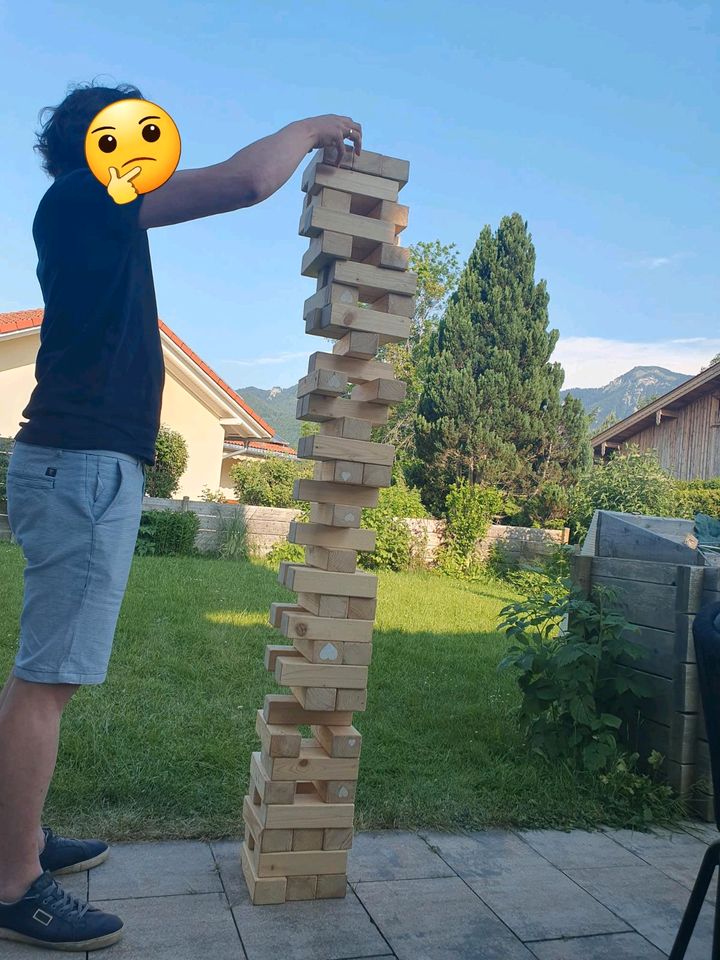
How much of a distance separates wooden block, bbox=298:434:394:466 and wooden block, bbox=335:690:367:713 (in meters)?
0.65

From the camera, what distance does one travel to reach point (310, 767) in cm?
213

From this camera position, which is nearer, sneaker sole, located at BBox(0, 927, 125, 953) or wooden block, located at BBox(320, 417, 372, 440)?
sneaker sole, located at BBox(0, 927, 125, 953)

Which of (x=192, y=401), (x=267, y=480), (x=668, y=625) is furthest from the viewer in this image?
(x=192, y=401)

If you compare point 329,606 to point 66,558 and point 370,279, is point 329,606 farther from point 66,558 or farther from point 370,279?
point 370,279

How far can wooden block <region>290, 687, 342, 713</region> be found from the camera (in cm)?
213

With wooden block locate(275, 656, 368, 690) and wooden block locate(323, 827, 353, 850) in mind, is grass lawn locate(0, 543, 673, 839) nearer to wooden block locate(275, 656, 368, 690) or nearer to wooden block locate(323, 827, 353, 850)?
wooden block locate(323, 827, 353, 850)

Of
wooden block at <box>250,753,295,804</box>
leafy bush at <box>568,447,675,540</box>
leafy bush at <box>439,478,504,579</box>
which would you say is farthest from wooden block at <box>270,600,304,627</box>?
leafy bush at <box>568,447,675,540</box>

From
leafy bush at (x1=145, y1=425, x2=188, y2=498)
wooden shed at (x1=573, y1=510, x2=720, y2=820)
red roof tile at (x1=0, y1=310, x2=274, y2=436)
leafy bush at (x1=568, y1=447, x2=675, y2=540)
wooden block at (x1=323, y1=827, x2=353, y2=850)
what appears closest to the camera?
wooden block at (x1=323, y1=827, x2=353, y2=850)

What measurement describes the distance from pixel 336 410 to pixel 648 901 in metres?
1.73

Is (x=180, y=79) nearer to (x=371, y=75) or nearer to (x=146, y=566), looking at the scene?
(x=371, y=75)

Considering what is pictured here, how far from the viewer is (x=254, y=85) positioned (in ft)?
19.1

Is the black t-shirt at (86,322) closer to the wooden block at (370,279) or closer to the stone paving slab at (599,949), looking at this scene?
the wooden block at (370,279)

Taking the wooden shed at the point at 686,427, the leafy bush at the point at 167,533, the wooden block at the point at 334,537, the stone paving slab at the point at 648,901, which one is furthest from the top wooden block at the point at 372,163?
the wooden shed at the point at 686,427

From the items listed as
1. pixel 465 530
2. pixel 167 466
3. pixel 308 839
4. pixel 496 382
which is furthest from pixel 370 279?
pixel 496 382
